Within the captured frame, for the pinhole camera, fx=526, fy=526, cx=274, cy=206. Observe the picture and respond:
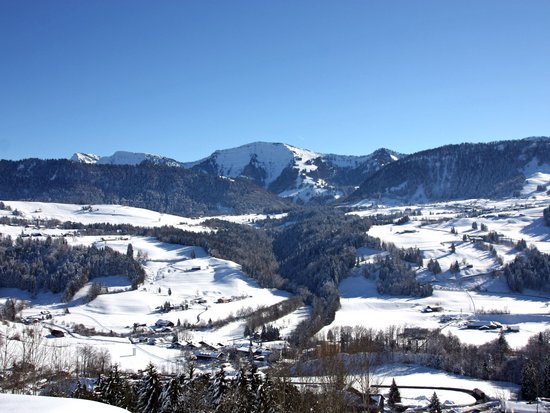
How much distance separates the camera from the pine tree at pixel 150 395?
115ft

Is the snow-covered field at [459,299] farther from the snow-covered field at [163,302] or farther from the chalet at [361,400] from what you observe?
the chalet at [361,400]

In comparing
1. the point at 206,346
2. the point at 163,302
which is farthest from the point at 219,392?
the point at 163,302

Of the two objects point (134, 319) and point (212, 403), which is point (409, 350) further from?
point (134, 319)

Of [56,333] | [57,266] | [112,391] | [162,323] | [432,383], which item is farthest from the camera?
[57,266]

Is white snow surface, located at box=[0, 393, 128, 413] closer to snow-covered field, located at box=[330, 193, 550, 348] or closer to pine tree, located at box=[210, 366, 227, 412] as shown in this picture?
pine tree, located at box=[210, 366, 227, 412]

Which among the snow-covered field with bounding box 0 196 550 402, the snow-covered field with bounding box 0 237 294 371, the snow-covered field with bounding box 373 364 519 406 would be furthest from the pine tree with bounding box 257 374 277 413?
the snow-covered field with bounding box 0 237 294 371

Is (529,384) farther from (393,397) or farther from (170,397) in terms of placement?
(170,397)

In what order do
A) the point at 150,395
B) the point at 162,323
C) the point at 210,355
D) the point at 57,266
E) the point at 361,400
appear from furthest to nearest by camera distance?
the point at 57,266 → the point at 162,323 → the point at 210,355 → the point at 361,400 → the point at 150,395

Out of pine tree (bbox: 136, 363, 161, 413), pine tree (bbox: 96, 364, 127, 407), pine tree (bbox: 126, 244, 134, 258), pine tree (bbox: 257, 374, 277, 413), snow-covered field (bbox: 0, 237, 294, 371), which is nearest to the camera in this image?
pine tree (bbox: 257, 374, 277, 413)

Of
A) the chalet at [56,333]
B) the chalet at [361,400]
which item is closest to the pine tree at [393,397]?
the chalet at [361,400]

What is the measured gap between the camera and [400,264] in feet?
492

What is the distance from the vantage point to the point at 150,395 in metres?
35.3

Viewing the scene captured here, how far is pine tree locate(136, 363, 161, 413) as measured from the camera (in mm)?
35094

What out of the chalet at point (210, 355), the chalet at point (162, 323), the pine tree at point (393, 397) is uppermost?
the pine tree at point (393, 397)
